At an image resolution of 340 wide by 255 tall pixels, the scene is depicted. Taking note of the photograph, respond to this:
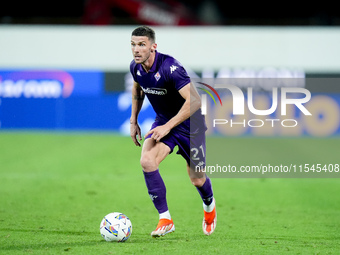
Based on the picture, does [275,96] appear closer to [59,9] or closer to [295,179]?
[295,179]

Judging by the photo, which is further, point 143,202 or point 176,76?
point 143,202

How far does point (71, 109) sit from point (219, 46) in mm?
4483

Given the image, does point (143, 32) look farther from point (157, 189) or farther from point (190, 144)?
point (157, 189)

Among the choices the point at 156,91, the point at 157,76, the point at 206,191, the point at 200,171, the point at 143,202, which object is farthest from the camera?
the point at 143,202

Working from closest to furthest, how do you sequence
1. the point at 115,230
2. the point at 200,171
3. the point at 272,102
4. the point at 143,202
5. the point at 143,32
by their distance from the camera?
the point at 115,230, the point at 143,32, the point at 200,171, the point at 143,202, the point at 272,102

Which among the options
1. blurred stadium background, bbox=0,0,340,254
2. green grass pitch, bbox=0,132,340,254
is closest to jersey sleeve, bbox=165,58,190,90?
green grass pitch, bbox=0,132,340,254

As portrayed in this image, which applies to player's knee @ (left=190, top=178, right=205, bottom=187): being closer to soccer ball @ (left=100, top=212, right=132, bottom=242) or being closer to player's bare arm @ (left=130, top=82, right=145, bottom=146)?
player's bare arm @ (left=130, top=82, right=145, bottom=146)

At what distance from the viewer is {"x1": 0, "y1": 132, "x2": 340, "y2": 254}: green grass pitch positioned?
555cm

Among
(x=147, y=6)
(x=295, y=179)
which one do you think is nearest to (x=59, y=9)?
(x=147, y=6)

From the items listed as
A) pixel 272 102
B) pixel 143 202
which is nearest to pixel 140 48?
pixel 143 202

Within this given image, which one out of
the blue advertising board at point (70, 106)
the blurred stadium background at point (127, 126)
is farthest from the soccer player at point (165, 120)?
the blue advertising board at point (70, 106)

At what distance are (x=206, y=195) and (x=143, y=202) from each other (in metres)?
2.22

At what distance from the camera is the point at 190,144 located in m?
6.01

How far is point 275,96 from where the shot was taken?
1527 cm
